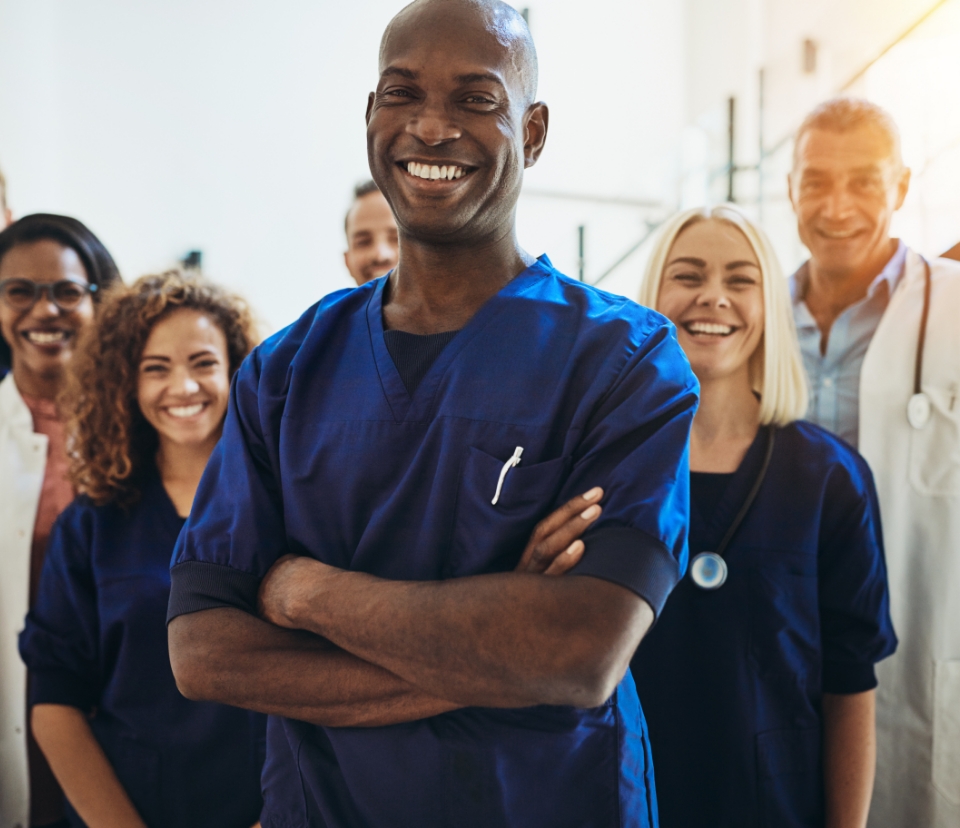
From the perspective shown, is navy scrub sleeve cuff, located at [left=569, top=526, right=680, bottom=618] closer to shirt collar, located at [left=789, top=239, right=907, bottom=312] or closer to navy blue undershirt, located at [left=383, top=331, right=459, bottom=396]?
navy blue undershirt, located at [left=383, top=331, right=459, bottom=396]

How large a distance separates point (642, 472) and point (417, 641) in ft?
1.04

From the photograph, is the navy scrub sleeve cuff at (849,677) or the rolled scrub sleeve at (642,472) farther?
the navy scrub sleeve cuff at (849,677)

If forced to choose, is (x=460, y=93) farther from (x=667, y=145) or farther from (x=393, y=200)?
(x=667, y=145)

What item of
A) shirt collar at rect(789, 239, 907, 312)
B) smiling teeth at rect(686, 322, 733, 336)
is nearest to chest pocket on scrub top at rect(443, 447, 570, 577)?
smiling teeth at rect(686, 322, 733, 336)

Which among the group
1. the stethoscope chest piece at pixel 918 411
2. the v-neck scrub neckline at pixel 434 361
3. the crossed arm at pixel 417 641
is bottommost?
the crossed arm at pixel 417 641

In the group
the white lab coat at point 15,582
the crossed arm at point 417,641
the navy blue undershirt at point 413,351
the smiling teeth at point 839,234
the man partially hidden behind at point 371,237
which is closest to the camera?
the crossed arm at point 417,641

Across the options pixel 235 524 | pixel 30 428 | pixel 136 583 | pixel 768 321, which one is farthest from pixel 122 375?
pixel 768 321

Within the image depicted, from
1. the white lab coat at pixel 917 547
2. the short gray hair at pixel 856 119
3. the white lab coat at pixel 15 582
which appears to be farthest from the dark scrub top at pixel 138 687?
the short gray hair at pixel 856 119

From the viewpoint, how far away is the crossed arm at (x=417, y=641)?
884 mm

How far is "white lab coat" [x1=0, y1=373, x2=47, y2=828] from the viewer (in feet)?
6.79

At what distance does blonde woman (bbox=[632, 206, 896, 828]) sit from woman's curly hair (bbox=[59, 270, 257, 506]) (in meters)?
1.07

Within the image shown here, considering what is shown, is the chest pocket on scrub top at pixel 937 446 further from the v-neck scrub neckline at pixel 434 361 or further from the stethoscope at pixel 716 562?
the v-neck scrub neckline at pixel 434 361

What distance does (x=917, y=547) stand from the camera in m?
1.78

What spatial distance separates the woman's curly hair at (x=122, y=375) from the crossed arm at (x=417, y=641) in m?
0.83
